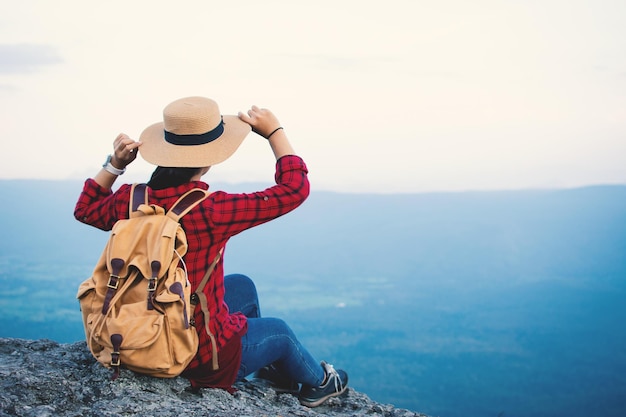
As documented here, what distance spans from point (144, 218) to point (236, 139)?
0.61m

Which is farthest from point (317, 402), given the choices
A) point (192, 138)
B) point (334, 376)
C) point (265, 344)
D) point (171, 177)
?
point (192, 138)

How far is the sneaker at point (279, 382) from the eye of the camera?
12.7 ft

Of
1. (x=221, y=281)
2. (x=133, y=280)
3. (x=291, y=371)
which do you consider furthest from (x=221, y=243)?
(x=291, y=371)

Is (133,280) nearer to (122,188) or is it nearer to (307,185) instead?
(122,188)

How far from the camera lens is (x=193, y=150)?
298cm

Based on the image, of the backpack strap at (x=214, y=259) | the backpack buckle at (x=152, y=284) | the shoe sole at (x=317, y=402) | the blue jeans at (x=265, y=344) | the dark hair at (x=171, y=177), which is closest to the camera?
the backpack buckle at (x=152, y=284)

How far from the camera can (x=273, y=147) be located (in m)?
3.27

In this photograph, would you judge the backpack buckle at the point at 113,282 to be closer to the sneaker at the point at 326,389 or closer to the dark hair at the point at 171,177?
the dark hair at the point at 171,177

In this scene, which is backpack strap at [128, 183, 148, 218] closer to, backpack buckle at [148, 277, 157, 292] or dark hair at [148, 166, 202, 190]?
dark hair at [148, 166, 202, 190]

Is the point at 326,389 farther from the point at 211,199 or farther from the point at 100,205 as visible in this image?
the point at 100,205

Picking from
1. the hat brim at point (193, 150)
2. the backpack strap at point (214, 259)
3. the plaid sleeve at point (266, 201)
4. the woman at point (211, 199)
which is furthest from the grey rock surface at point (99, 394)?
the hat brim at point (193, 150)

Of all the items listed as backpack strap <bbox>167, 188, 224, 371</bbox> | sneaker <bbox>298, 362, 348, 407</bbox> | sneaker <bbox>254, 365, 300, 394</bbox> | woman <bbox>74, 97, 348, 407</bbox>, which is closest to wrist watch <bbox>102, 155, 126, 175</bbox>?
woman <bbox>74, 97, 348, 407</bbox>

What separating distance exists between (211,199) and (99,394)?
1.17 metres

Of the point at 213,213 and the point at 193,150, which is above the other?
the point at 193,150
